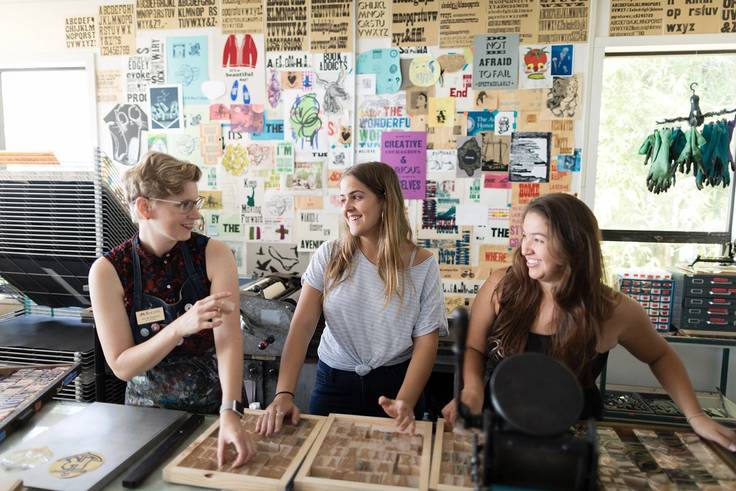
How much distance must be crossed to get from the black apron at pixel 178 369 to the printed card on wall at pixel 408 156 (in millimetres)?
1671

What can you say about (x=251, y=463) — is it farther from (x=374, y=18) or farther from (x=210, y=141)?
(x=374, y=18)

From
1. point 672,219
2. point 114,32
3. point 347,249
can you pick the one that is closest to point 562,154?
point 672,219

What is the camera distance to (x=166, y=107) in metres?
3.18

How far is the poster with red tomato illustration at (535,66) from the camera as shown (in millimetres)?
2775

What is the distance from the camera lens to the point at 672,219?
3010 millimetres

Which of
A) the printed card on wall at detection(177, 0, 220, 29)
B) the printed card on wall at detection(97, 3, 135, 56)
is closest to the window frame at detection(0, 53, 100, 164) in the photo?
the printed card on wall at detection(97, 3, 135, 56)

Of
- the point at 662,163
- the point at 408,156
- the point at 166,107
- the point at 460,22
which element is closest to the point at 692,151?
the point at 662,163

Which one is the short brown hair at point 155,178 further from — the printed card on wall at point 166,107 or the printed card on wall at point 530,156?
the printed card on wall at point 530,156

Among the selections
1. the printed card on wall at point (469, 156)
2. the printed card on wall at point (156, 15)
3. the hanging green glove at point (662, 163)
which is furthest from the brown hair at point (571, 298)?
the printed card on wall at point (156, 15)

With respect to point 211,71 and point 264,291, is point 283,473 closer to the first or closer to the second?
point 264,291

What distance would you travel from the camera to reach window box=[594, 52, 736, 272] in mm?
2912

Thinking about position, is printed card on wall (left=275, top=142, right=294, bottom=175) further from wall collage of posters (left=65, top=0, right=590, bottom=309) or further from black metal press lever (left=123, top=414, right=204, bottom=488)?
black metal press lever (left=123, top=414, right=204, bottom=488)

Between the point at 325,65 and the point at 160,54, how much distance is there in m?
1.08

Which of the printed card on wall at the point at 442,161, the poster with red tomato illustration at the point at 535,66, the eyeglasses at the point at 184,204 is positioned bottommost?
the eyeglasses at the point at 184,204
